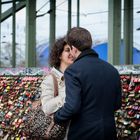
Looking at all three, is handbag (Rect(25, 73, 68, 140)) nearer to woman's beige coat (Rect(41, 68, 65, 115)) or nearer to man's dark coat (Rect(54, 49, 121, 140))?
woman's beige coat (Rect(41, 68, 65, 115))

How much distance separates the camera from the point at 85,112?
3303mm

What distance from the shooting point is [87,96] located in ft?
10.9

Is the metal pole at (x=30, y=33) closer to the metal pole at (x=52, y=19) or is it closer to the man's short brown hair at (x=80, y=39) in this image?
the metal pole at (x=52, y=19)

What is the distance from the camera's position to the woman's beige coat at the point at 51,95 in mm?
3572

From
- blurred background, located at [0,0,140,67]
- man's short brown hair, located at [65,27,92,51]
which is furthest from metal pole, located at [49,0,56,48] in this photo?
man's short brown hair, located at [65,27,92,51]

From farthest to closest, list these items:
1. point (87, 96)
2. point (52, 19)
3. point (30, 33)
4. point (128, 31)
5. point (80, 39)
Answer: point (30, 33), point (52, 19), point (128, 31), point (80, 39), point (87, 96)

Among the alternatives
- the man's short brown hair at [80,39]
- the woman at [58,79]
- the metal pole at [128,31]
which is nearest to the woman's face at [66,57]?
the woman at [58,79]

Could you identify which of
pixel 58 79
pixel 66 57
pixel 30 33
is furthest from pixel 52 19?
pixel 58 79

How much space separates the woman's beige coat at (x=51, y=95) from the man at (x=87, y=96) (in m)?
0.13

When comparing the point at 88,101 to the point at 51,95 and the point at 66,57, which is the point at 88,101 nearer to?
the point at 51,95

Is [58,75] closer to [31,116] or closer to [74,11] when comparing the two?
[31,116]

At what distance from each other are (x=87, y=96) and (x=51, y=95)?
45 centimetres

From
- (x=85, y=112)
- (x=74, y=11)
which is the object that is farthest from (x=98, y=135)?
(x=74, y=11)

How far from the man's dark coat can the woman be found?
0.62 ft
